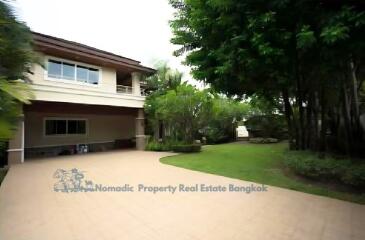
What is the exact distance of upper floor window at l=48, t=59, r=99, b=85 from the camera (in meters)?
14.9

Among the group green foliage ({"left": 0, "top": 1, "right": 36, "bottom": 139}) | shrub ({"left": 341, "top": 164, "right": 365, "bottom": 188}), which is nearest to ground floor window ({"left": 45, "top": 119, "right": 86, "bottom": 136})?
green foliage ({"left": 0, "top": 1, "right": 36, "bottom": 139})

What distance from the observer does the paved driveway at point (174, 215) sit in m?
4.52

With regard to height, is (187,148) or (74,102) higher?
(74,102)

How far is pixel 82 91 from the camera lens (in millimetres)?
15102

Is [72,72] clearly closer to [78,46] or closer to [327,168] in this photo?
[78,46]

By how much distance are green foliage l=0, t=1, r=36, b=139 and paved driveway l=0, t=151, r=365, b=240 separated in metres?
2.78

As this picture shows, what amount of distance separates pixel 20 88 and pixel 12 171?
34.2 ft

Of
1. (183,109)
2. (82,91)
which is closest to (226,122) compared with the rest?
(183,109)

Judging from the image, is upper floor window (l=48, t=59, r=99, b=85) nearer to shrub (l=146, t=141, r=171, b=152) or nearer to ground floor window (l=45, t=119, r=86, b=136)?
ground floor window (l=45, t=119, r=86, b=136)

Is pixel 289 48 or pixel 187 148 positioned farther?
pixel 187 148

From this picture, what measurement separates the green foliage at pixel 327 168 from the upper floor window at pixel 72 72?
12990 mm

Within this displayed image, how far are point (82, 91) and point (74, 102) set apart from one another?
82 cm

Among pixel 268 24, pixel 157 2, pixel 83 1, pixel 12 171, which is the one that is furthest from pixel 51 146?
pixel 268 24

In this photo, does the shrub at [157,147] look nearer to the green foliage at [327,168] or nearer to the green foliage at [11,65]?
the green foliage at [327,168]
